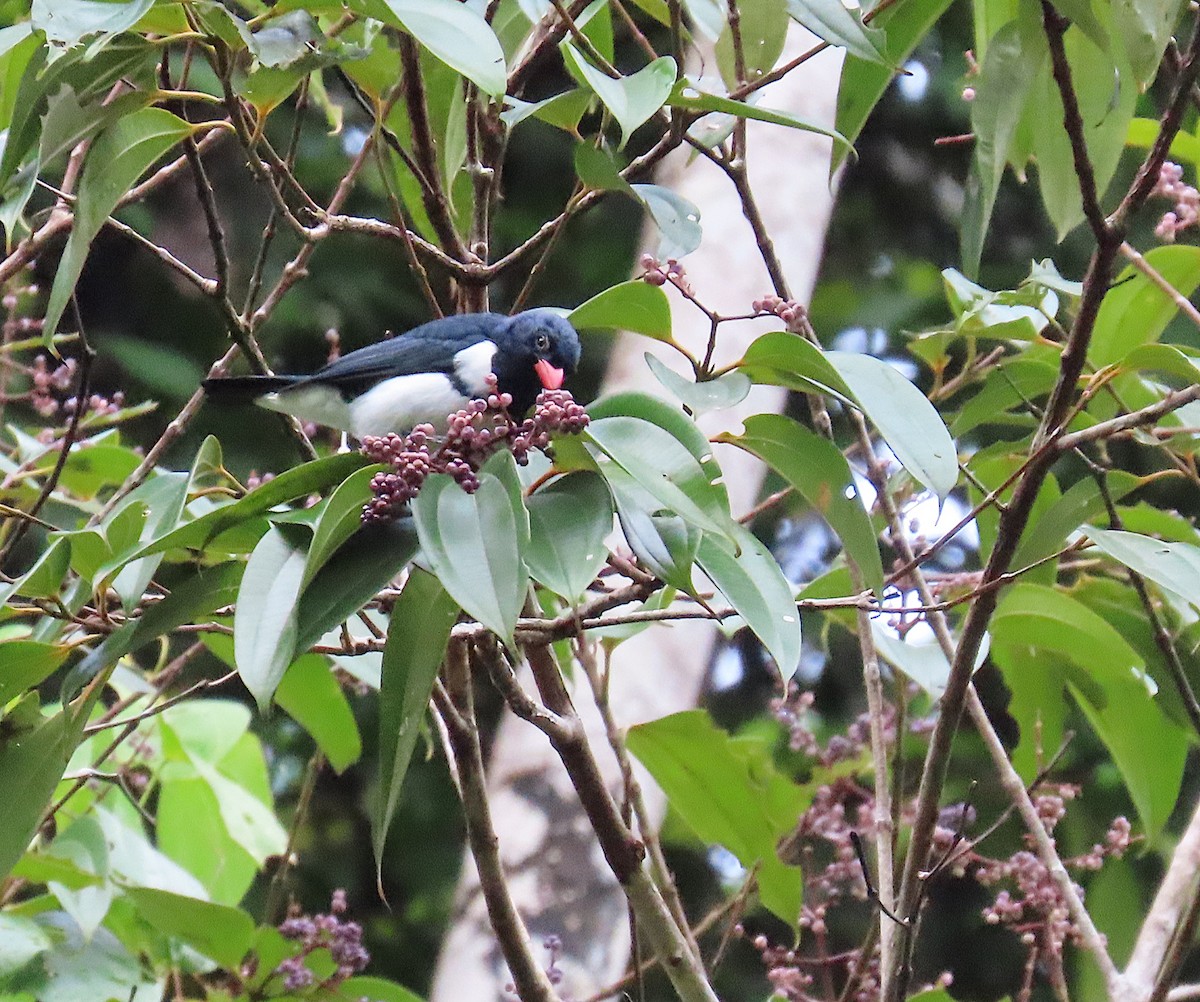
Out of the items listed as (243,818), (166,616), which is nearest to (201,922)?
(243,818)

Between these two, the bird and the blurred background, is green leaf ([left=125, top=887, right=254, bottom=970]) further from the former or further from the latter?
the blurred background

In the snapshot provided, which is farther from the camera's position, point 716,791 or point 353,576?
point 716,791

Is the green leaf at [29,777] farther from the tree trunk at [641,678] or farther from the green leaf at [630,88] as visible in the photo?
the tree trunk at [641,678]

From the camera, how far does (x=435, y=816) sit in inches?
176

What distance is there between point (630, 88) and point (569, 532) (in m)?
0.36

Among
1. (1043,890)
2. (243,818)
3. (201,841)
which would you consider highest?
(1043,890)

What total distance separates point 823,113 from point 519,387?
1.32 meters

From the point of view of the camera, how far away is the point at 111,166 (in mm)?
1207

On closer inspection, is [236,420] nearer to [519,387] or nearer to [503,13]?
[519,387]

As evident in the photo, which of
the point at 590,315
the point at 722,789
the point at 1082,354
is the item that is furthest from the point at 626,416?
the point at 722,789

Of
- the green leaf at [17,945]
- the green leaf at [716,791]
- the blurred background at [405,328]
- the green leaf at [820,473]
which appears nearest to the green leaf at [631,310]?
the green leaf at [820,473]

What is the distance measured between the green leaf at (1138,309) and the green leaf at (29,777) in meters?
1.22

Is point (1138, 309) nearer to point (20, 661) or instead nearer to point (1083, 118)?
point (1083, 118)

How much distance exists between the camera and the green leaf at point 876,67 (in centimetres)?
141
